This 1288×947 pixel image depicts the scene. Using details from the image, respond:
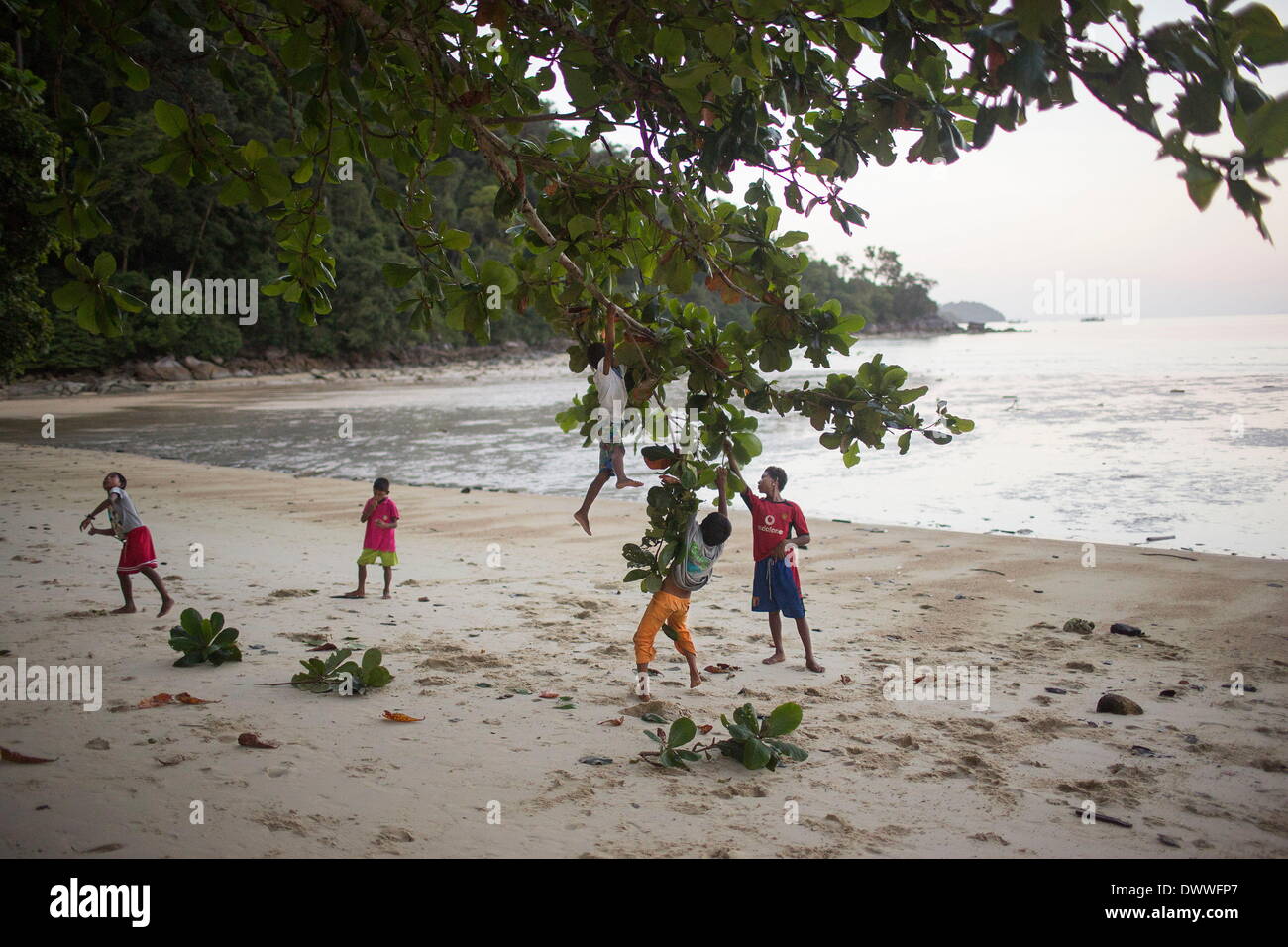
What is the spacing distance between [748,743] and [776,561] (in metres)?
2.18

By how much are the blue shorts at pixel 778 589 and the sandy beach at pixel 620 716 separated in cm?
43

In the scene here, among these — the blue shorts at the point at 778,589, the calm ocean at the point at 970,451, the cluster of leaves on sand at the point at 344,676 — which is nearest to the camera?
the cluster of leaves on sand at the point at 344,676

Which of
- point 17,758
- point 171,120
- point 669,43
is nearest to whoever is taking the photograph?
point 669,43

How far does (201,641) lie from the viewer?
541cm

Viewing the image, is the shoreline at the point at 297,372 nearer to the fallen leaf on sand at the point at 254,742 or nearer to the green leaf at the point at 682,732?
the fallen leaf on sand at the point at 254,742

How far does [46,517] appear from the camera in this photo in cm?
1105

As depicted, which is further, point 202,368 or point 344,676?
point 202,368

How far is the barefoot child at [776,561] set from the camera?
242 inches

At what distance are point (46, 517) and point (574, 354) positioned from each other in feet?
32.2

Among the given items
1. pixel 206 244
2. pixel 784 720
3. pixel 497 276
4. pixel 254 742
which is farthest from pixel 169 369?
pixel 784 720

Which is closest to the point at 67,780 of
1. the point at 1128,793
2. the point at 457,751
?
the point at 457,751

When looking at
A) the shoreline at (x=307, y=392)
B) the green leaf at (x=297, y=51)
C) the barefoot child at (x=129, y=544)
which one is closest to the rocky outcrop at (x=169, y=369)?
the shoreline at (x=307, y=392)

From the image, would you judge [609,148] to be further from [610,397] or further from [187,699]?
[187,699]
